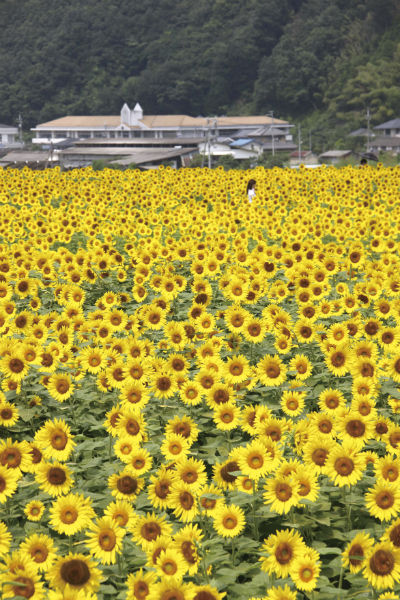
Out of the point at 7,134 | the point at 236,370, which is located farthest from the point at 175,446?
the point at 7,134

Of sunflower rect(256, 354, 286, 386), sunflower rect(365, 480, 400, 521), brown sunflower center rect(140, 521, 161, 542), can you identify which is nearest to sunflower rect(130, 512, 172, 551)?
brown sunflower center rect(140, 521, 161, 542)

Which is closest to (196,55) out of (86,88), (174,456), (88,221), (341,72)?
(86,88)

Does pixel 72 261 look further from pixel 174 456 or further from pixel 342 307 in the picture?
pixel 174 456

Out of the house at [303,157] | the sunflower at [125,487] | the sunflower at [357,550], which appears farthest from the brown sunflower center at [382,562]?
the house at [303,157]

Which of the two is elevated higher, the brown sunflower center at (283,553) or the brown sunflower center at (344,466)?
the brown sunflower center at (344,466)

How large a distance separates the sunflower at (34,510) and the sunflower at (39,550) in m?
0.62

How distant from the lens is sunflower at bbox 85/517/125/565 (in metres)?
3.38

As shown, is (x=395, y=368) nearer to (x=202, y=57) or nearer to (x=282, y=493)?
(x=282, y=493)

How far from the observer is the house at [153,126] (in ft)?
316

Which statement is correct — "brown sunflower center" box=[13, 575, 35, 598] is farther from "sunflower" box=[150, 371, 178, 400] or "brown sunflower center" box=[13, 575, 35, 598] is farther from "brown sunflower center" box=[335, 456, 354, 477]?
"sunflower" box=[150, 371, 178, 400]

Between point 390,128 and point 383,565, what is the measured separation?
86.4 m

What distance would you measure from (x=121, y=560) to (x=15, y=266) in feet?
16.1

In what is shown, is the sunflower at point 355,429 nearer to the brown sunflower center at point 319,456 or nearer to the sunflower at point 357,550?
the brown sunflower center at point 319,456

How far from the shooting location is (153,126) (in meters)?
97.6
